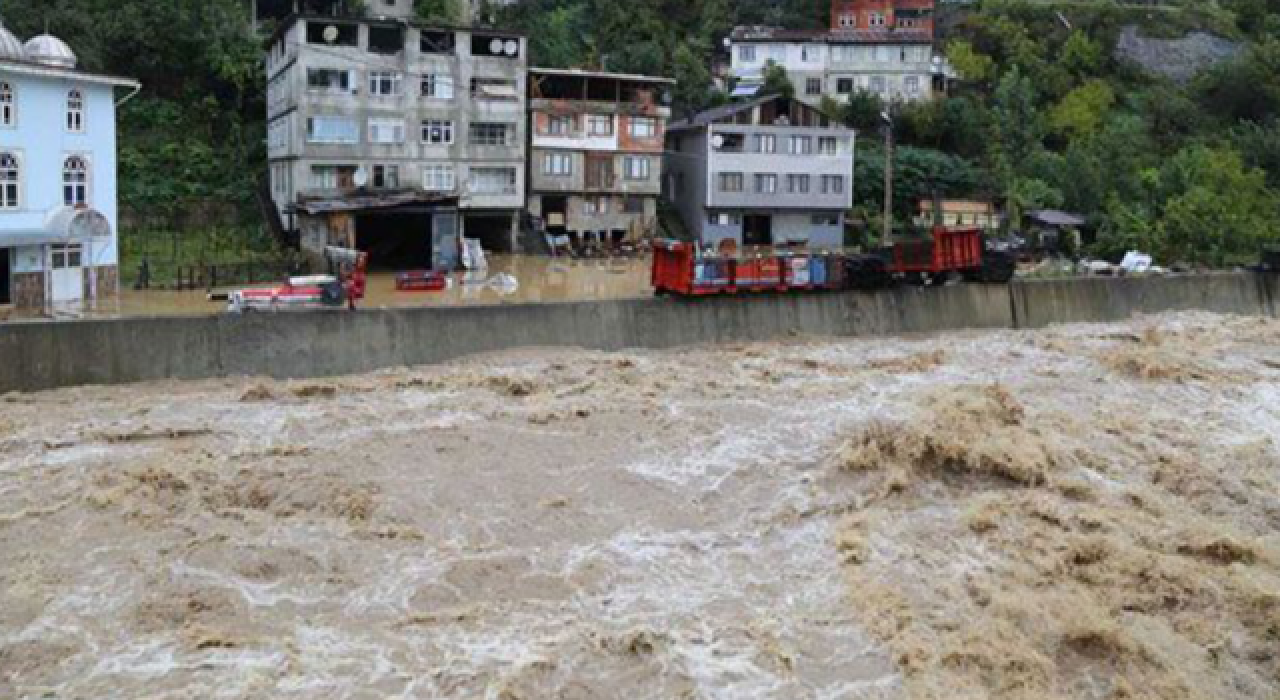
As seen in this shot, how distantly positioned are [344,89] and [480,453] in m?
29.0

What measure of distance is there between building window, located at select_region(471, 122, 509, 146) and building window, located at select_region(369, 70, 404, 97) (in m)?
3.52

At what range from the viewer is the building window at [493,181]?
48.7 meters

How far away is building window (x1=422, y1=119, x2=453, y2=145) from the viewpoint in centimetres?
4762

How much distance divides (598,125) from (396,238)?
37.6 feet

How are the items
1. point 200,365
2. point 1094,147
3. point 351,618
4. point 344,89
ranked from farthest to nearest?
point 1094,147 → point 344,89 → point 200,365 → point 351,618

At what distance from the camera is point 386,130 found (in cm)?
4669

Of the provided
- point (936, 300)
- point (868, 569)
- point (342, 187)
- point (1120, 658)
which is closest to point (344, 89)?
point (342, 187)

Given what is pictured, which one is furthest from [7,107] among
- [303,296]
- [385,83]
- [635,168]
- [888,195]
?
[888,195]

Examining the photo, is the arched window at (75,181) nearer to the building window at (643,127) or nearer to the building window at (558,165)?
the building window at (558,165)

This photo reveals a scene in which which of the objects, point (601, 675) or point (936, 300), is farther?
point (936, 300)

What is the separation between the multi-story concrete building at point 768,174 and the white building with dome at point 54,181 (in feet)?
90.3

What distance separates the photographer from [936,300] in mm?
36844

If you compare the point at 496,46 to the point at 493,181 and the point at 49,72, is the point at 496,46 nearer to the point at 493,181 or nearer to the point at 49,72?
the point at 493,181

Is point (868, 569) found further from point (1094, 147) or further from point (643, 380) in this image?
point (1094, 147)
